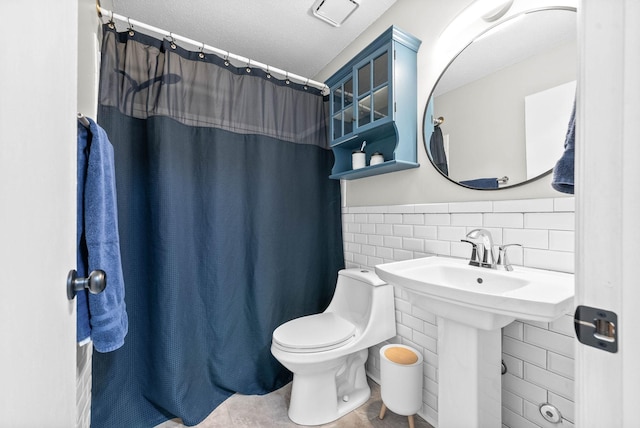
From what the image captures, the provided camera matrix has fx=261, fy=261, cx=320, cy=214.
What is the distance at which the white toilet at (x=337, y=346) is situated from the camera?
1.30 m

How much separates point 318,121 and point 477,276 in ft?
4.81

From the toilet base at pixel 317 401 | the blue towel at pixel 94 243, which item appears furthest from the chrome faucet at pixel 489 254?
the blue towel at pixel 94 243

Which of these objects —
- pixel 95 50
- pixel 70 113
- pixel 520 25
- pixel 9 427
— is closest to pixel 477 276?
pixel 520 25

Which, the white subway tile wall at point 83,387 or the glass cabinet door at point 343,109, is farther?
the glass cabinet door at point 343,109

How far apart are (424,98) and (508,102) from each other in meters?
0.43

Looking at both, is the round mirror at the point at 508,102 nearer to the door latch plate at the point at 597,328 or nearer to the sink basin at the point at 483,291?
the sink basin at the point at 483,291

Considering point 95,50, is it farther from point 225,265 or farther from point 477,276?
point 477,276

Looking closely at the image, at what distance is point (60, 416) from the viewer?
0.48m

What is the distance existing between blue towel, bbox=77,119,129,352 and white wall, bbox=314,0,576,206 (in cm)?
140

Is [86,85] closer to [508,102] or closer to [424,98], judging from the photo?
[424,98]

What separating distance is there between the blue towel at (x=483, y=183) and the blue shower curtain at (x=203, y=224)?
103 centimetres

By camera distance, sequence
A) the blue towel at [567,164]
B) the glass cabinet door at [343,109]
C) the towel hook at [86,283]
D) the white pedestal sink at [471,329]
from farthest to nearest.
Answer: the glass cabinet door at [343,109] < the white pedestal sink at [471,329] < the blue towel at [567,164] < the towel hook at [86,283]

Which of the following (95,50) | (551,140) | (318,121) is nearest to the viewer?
(551,140)

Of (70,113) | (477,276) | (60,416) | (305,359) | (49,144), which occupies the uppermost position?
(70,113)
